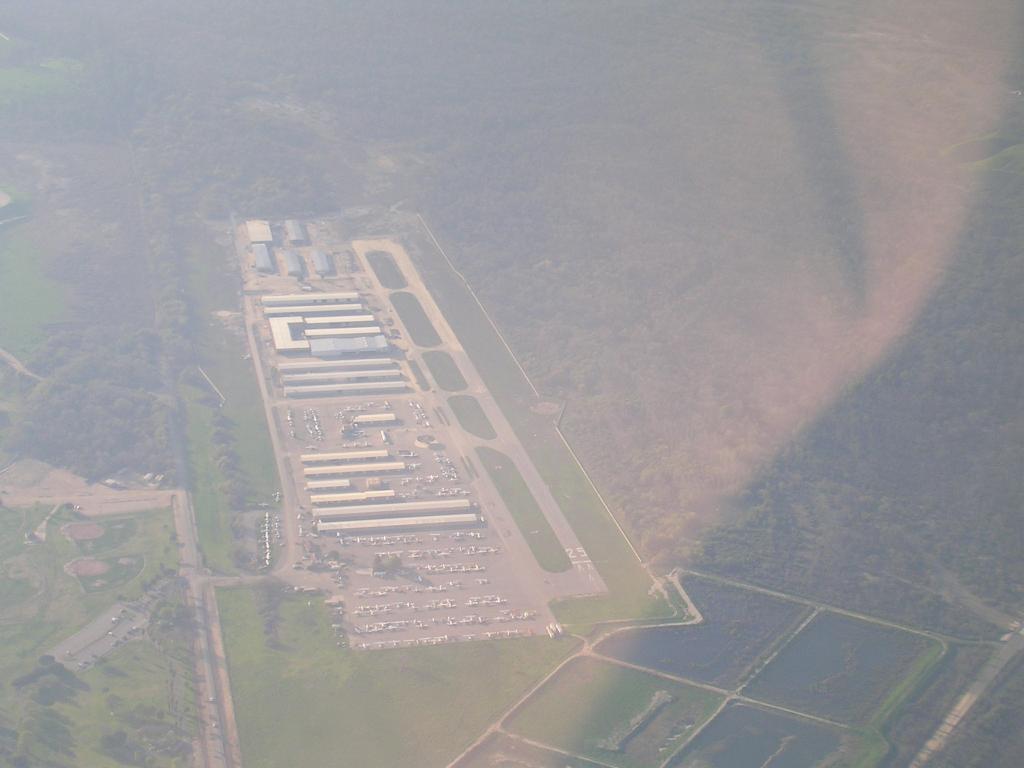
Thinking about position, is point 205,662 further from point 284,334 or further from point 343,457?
point 284,334

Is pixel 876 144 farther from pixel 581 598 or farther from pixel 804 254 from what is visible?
pixel 581 598

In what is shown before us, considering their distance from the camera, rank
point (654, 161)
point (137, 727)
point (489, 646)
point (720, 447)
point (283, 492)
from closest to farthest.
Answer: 1. point (137, 727)
2. point (489, 646)
3. point (283, 492)
4. point (720, 447)
5. point (654, 161)

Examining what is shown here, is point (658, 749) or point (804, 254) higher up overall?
point (804, 254)

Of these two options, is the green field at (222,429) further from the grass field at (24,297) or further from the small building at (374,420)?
the grass field at (24,297)

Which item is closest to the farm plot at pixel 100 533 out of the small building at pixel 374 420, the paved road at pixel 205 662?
the paved road at pixel 205 662

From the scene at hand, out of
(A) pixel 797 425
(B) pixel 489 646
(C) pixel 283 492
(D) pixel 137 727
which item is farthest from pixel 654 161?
(D) pixel 137 727

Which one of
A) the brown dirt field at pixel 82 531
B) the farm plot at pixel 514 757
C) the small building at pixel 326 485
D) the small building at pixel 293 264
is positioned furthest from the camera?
the small building at pixel 293 264

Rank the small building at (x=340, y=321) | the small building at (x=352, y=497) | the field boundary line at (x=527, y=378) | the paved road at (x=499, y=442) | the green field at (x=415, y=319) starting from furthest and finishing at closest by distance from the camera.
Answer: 1. the small building at (x=340, y=321)
2. the green field at (x=415, y=319)
3. the small building at (x=352, y=497)
4. the field boundary line at (x=527, y=378)
5. the paved road at (x=499, y=442)
